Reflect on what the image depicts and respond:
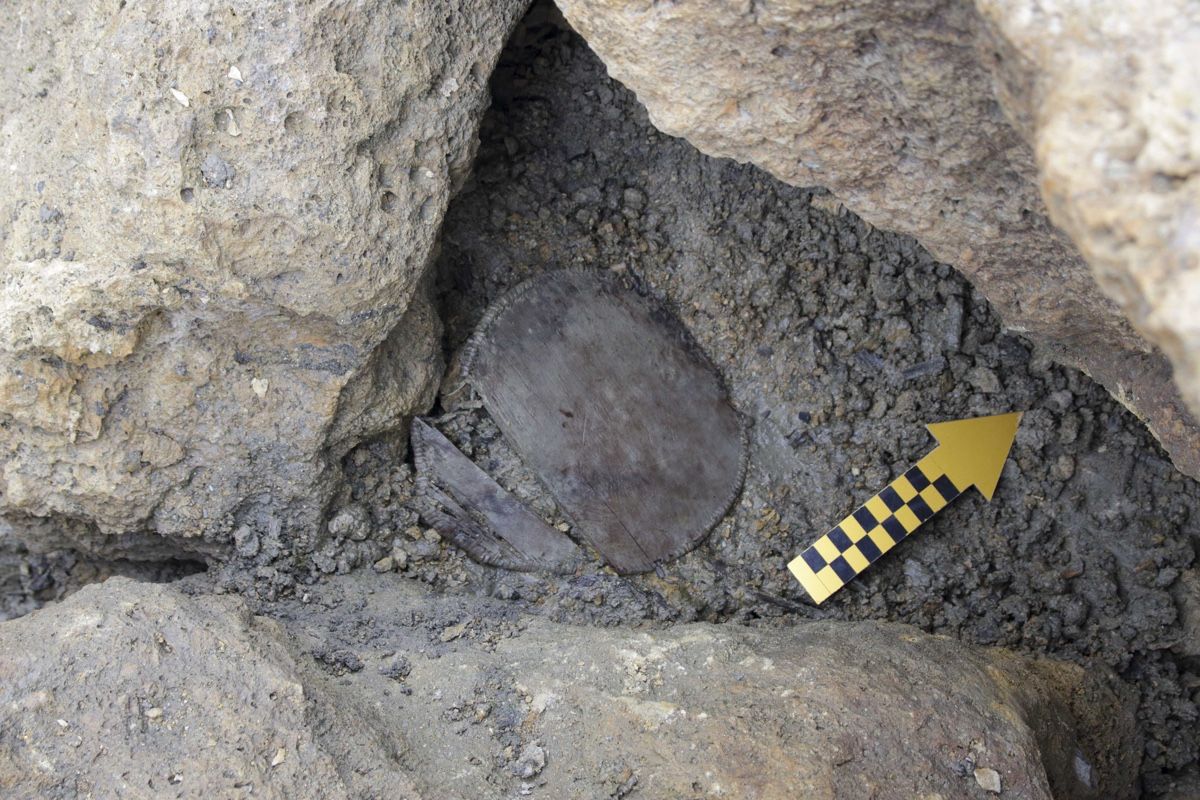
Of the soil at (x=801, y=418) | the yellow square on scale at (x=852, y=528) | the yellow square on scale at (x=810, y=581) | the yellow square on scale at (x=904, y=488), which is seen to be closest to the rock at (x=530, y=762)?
the soil at (x=801, y=418)

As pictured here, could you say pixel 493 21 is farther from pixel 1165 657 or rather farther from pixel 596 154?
pixel 1165 657

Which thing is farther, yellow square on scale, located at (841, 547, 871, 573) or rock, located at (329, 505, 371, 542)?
yellow square on scale, located at (841, 547, 871, 573)

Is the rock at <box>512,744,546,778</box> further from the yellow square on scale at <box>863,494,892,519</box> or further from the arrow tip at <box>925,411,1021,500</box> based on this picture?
the arrow tip at <box>925,411,1021,500</box>

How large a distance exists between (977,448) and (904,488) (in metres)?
0.19

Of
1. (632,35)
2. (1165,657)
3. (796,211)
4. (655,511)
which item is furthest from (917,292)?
(632,35)

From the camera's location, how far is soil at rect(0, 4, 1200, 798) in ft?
7.17

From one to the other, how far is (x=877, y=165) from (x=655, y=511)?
111 centimetres

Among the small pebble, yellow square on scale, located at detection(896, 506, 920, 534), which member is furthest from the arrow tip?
the small pebble

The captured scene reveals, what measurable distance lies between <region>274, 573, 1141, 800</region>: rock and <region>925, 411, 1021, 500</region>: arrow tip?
1.45 feet

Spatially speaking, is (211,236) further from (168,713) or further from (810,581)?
(810,581)

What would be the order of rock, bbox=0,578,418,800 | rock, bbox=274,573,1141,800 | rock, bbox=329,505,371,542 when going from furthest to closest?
rock, bbox=329,505,371,542
rock, bbox=274,573,1141,800
rock, bbox=0,578,418,800

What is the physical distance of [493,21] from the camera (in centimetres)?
182

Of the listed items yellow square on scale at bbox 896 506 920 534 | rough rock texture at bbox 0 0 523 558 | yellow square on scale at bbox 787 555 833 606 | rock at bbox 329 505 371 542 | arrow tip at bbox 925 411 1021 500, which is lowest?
yellow square on scale at bbox 787 555 833 606

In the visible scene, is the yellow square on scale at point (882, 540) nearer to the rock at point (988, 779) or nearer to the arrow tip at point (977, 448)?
the arrow tip at point (977, 448)
